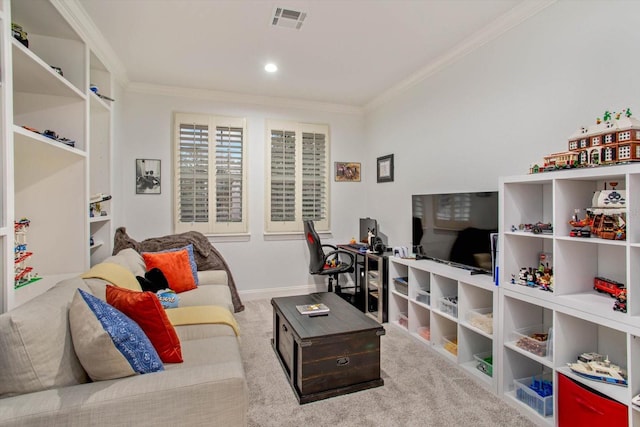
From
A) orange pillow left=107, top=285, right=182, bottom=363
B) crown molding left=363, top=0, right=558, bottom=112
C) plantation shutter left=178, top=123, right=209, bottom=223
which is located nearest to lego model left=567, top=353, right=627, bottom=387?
orange pillow left=107, top=285, right=182, bottom=363

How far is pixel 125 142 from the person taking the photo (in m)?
4.06

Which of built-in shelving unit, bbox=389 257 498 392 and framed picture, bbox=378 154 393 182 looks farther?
framed picture, bbox=378 154 393 182

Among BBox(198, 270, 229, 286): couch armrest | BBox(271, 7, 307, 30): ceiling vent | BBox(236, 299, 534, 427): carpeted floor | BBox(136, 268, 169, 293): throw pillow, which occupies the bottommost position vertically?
BBox(236, 299, 534, 427): carpeted floor

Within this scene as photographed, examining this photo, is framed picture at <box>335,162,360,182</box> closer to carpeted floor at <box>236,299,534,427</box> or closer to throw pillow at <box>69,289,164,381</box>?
carpeted floor at <box>236,299,534,427</box>

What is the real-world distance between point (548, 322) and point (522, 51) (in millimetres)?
1980

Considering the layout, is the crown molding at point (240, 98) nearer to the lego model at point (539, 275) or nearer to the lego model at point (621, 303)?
the lego model at point (539, 275)

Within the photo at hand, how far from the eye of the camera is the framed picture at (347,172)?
16.4 feet

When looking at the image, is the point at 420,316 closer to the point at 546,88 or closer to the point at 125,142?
the point at 546,88

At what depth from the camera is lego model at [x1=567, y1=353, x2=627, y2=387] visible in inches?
66.2

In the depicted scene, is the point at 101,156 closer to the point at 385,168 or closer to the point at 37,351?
the point at 37,351

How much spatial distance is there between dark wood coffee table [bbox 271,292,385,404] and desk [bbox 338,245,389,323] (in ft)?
4.07

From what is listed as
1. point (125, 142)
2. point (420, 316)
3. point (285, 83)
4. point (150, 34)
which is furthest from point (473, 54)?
point (125, 142)

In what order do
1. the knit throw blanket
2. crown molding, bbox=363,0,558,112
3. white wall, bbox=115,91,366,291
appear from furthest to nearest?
1. white wall, bbox=115,91,366,291
2. the knit throw blanket
3. crown molding, bbox=363,0,558,112

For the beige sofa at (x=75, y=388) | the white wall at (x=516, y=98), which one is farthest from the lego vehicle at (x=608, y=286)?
the beige sofa at (x=75, y=388)
